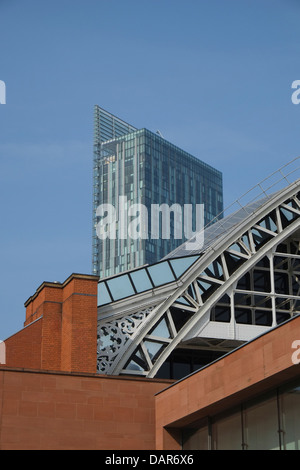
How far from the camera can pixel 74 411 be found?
28609mm

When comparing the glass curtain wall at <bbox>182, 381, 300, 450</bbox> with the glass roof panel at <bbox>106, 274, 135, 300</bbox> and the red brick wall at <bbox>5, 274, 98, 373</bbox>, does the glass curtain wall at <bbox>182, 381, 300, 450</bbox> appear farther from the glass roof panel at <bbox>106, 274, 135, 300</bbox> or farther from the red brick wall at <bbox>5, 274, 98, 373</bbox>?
the glass roof panel at <bbox>106, 274, 135, 300</bbox>

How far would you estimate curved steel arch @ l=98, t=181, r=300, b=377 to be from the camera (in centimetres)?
3559

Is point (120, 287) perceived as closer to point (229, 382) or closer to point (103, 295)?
point (103, 295)

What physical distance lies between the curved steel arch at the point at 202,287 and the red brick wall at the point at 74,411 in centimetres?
554

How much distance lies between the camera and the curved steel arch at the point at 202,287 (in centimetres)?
3559

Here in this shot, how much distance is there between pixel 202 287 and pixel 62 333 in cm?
701

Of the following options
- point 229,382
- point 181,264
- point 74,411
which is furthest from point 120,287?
point 229,382

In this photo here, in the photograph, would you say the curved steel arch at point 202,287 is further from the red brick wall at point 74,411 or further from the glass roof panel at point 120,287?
the red brick wall at point 74,411

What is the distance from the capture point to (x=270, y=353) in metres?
23.3

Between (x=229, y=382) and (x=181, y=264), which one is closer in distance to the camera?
(x=229, y=382)

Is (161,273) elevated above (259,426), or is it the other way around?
(161,273)

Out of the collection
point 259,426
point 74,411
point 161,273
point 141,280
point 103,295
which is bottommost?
point 259,426

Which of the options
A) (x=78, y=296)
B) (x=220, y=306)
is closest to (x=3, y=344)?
(x=78, y=296)

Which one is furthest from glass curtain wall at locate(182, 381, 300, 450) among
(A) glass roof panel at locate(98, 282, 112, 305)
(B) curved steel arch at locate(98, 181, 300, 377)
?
(A) glass roof panel at locate(98, 282, 112, 305)
